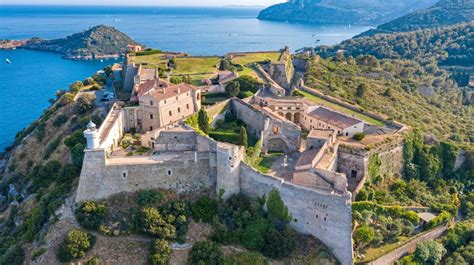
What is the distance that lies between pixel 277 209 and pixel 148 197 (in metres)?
10.1

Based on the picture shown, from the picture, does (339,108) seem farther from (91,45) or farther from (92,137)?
(91,45)

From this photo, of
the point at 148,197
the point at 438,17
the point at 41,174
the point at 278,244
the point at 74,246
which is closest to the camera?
the point at 74,246

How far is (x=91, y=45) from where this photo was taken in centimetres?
15038

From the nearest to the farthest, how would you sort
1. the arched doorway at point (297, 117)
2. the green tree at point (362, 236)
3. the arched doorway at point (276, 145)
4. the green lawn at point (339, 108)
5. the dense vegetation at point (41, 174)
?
1. the green tree at point (362, 236)
2. the dense vegetation at point (41, 174)
3. the arched doorway at point (276, 145)
4. the arched doorway at point (297, 117)
5. the green lawn at point (339, 108)

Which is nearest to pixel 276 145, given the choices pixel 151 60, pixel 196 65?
pixel 196 65

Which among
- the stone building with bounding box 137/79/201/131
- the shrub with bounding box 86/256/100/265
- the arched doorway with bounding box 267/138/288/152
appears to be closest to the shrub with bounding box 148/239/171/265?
the shrub with bounding box 86/256/100/265

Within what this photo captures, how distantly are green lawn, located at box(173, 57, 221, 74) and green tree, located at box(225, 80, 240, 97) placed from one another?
968cm

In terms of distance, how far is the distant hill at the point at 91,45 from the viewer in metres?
147

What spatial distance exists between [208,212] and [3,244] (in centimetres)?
1972

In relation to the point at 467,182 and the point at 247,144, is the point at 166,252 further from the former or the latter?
the point at 467,182

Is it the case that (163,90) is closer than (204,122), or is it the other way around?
(204,122)

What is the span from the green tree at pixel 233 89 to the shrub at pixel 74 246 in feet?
80.5

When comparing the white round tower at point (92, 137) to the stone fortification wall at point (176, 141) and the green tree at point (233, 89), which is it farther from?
the green tree at point (233, 89)

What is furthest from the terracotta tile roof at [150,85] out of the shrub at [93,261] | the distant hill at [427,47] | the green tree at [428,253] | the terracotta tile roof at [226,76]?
the distant hill at [427,47]
